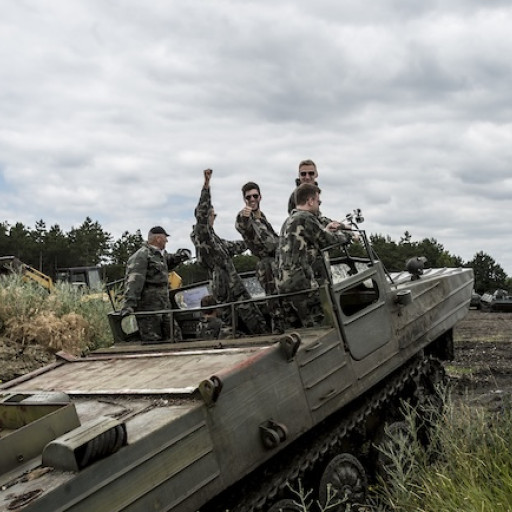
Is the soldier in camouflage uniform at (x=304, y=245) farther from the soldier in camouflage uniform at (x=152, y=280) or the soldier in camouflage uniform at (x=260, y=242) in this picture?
the soldier in camouflage uniform at (x=152, y=280)

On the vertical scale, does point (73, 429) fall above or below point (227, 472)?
above

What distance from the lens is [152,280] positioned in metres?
7.81

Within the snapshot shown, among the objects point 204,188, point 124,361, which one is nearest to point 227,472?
point 124,361

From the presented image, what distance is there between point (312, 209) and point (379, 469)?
2333mm

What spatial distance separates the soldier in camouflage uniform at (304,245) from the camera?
233 inches

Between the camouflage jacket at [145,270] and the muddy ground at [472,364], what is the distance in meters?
3.51

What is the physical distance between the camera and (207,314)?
279 inches

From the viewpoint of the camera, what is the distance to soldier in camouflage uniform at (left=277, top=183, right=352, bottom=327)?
5.91m

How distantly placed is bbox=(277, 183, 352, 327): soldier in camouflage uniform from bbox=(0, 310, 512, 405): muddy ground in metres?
2.46

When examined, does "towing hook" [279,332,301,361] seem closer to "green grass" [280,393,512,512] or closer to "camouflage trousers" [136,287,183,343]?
"green grass" [280,393,512,512]

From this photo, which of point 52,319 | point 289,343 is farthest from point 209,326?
point 52,319

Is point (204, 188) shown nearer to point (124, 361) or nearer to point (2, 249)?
point (124, 361)

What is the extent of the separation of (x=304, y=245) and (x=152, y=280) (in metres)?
2.43

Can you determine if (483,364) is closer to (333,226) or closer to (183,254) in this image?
(183,254)
